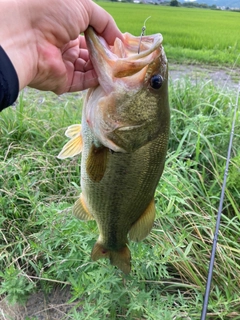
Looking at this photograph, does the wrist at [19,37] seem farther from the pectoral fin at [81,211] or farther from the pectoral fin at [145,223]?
the pectoral fin at [145,223]

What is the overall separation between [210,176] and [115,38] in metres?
2.13

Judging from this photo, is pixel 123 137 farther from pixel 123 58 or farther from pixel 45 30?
pixel 45 30

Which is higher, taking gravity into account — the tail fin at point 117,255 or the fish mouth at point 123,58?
the fish mouth at point 123,58

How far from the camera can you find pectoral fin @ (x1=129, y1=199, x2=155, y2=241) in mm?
1757

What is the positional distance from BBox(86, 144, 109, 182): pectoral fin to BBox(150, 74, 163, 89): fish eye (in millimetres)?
364

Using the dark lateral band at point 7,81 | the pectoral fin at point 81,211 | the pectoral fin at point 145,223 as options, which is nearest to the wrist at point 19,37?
the dark lateral band at point 7,81

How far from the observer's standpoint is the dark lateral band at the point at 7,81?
1.35 metres

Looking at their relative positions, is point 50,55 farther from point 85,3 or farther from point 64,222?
point 64,222

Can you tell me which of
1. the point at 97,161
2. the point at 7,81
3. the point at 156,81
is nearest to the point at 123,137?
the point at 97,161

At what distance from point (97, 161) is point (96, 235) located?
0.69 metres

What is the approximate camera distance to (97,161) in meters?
1.58

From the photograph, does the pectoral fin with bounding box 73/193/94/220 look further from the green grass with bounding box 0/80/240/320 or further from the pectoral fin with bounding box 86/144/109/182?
the pectoral fin with bounding box 86/144/109/182

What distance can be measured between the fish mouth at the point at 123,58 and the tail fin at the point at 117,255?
884 millimetres

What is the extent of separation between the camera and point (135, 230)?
1.81m
